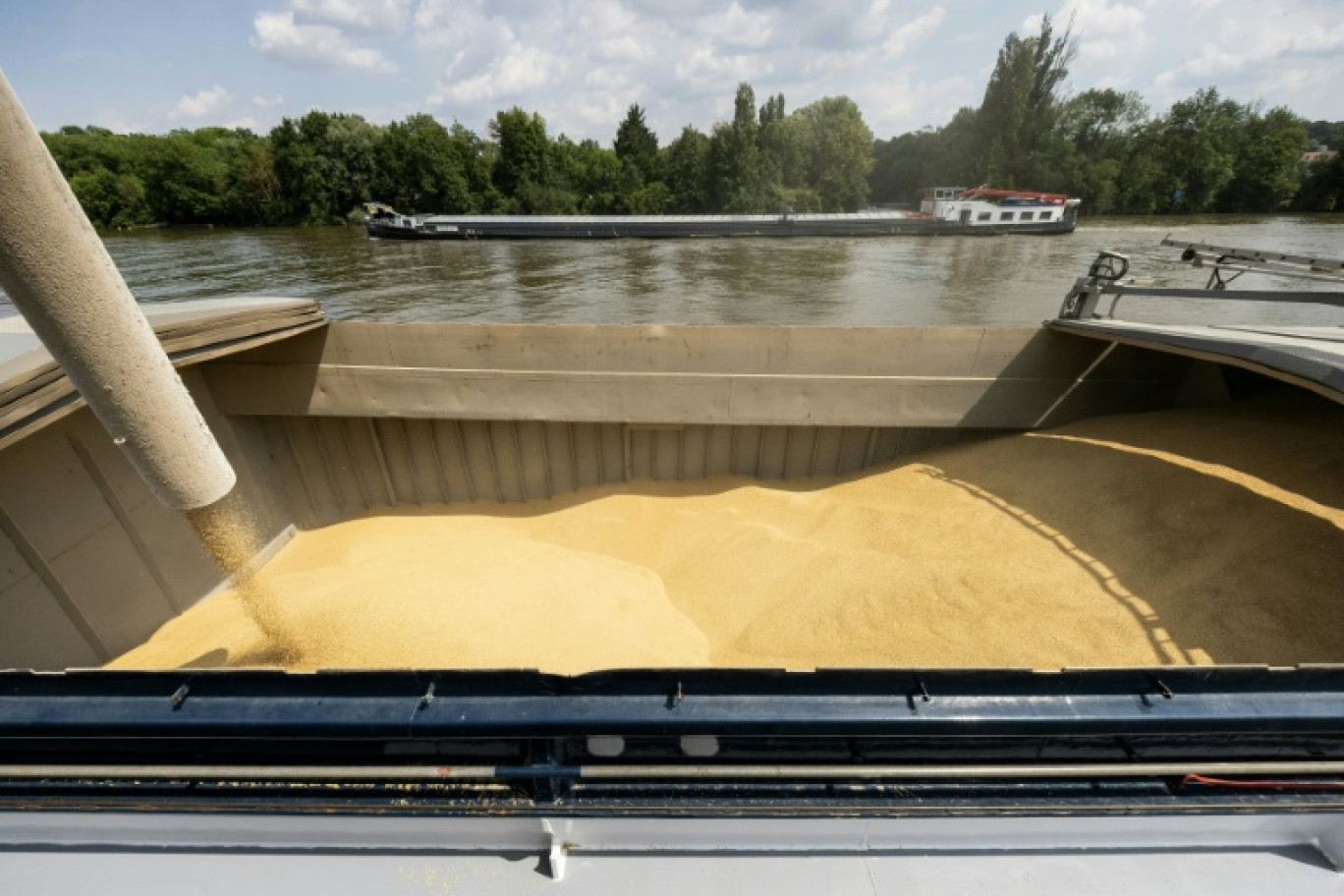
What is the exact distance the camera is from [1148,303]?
1678 cm

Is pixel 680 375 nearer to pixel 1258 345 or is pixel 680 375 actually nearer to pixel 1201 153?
pixel 1258 345

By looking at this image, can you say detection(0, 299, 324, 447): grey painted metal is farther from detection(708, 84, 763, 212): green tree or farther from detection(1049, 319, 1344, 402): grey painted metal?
detection(708, 84, 763, 212): green tree

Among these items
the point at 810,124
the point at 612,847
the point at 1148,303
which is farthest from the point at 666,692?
the point at 810,124

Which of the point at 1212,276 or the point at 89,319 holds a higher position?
the point at 89,319

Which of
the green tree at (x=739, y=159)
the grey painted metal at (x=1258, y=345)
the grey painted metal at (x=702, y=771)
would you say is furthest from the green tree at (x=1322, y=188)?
the grey painted metal at (x=702, y=771)

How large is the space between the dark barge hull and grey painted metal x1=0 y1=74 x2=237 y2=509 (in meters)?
34.9

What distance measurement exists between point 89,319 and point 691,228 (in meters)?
35.9

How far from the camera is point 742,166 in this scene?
50938mm

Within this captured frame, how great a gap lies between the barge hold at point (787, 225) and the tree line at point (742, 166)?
18.7m

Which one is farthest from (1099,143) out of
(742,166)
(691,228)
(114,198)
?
(114,198)

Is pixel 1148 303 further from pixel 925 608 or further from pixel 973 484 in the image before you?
pixel 925 608

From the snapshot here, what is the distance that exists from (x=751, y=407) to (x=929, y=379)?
6.47 feet

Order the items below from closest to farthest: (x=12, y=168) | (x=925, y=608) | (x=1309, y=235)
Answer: (x=12, y=168), (x=925, y=608), (x=1309, y=235)

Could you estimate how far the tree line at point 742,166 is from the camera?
49875mm
